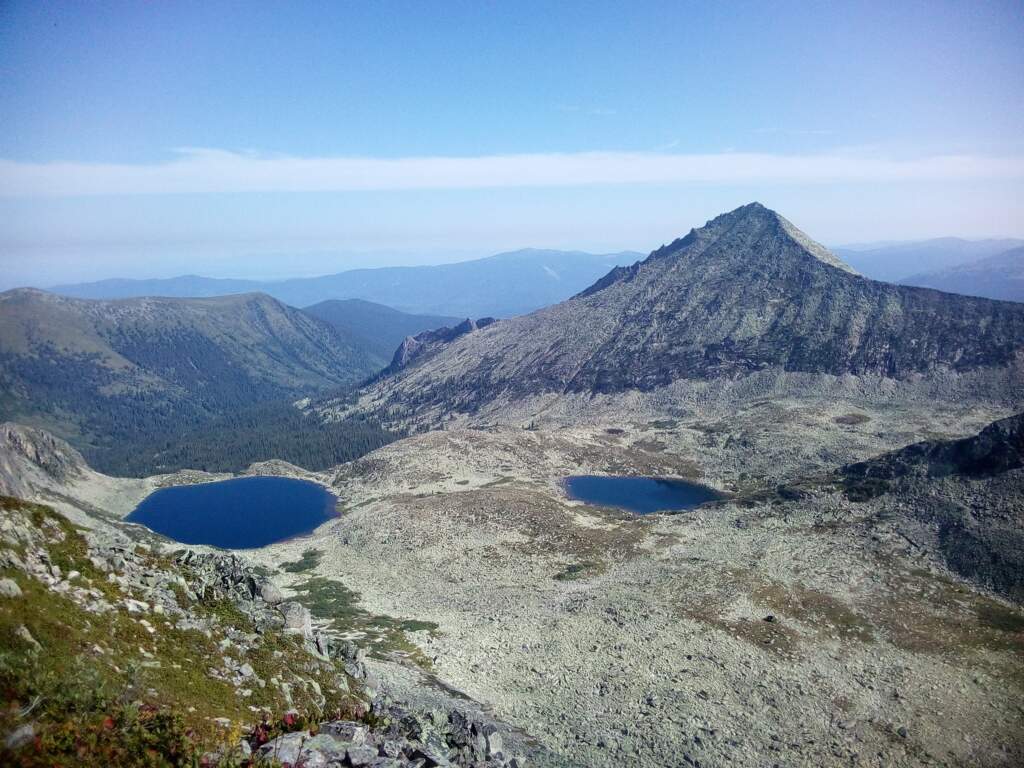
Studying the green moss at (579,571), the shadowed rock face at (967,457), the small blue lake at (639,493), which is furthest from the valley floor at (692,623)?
the small blue lake at (639,493)

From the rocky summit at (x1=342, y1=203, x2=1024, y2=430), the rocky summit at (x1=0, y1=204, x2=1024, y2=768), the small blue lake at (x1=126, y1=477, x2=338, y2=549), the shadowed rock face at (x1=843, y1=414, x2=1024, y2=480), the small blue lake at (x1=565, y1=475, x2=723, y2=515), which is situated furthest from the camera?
the rocky summit at (x1=342, y1=203, x2=1024, y2=430)

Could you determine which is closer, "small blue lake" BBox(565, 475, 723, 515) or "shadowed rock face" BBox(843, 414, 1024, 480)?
"shadowed rock face" BBox(843, 414, 1024, 480)

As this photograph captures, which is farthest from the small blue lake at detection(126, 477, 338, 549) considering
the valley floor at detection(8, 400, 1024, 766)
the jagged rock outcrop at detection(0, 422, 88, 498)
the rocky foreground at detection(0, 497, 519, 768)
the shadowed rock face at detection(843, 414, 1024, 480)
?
the shadowed rock face at detection(843, 414, 1024, 480)

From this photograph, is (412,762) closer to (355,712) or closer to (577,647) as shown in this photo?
(355,712)

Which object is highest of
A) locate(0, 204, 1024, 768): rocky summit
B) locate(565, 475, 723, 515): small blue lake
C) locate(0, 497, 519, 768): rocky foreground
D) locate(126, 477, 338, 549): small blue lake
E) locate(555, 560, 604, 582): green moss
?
locate(0, 497, 519, 768): rocky foreground

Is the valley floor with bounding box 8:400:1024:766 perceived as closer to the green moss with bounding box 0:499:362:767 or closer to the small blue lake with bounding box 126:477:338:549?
the small blue lake with bounding box 126:477:338:549

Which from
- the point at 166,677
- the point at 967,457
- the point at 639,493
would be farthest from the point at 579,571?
the point at 166,677

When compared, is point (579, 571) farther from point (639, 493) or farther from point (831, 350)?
point (831, 350)
